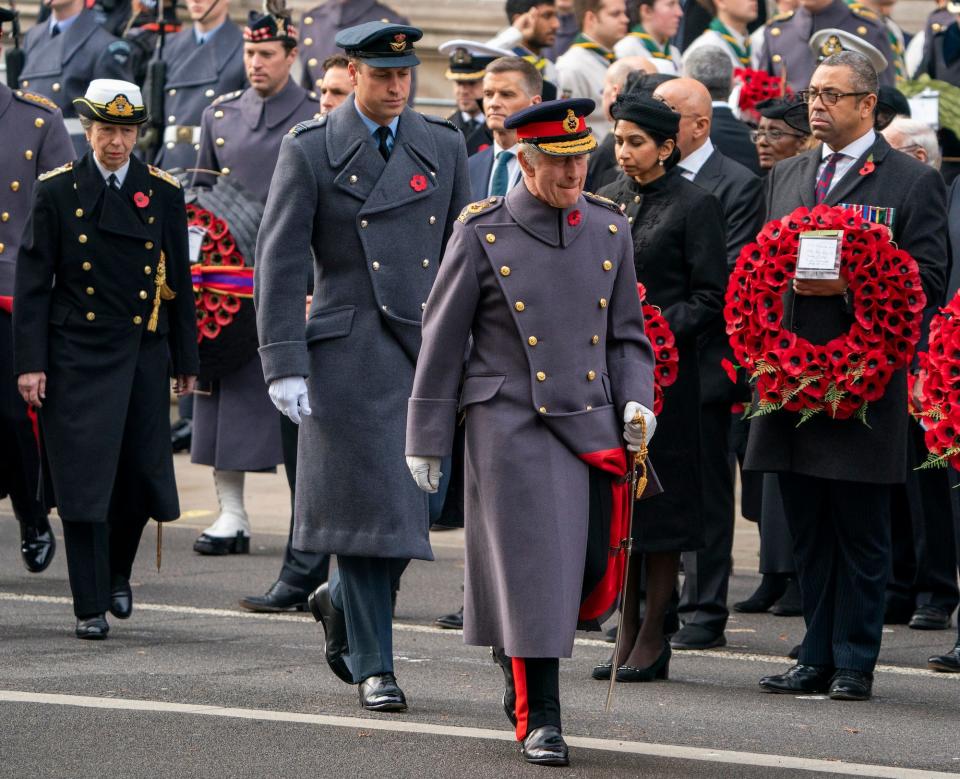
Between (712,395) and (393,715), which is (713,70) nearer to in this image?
(712,395)

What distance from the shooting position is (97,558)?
876cm

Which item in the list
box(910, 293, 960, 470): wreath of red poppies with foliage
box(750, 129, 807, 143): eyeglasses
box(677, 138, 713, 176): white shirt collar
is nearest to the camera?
box(910, 293, 960, 470): wreath of red poppies with foliage

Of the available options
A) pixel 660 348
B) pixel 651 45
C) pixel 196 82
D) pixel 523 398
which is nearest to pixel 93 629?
pixel 660 348

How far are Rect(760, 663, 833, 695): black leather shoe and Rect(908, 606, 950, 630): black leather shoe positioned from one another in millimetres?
1610

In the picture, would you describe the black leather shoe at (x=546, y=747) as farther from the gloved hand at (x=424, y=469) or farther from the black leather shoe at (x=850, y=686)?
the black leather shoe at (x=850, y=686)

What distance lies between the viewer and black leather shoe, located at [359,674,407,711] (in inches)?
283

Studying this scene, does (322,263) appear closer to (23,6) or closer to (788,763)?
(788,763)

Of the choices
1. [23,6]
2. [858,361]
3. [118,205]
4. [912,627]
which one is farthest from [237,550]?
[23,6]

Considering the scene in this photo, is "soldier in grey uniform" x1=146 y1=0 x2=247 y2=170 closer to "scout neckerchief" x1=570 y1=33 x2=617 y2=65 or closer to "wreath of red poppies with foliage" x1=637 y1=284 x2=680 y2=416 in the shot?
"scout neckerchief" x1=570 y1=33 x2=617 y2=65

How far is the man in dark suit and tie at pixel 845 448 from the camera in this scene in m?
7.78

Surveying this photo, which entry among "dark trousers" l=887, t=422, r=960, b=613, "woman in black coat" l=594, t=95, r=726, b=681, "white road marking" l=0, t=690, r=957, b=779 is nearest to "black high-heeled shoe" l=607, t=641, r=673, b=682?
"woman in black coat" l=594, t=95, r=726, b=681

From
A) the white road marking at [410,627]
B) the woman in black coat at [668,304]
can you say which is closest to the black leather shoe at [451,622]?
the white road marking at [410,627]

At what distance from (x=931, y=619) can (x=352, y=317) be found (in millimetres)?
3329

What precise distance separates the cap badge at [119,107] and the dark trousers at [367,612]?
2.35 meters
